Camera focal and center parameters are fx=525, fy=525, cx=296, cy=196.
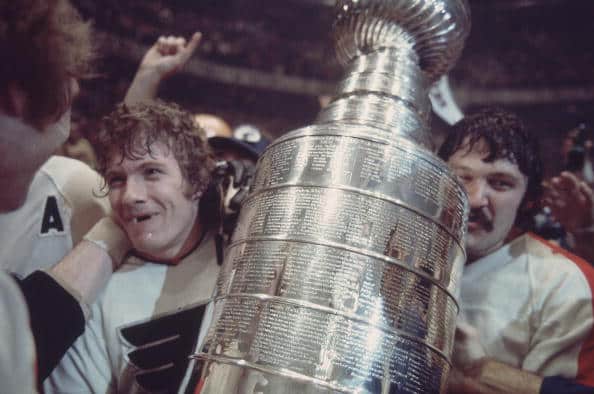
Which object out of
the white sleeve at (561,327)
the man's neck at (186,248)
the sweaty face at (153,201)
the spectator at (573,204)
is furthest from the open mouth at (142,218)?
the spectator at (573,204)

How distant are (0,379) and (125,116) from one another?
43.0 inches

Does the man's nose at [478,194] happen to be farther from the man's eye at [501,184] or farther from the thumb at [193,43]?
the thumb at [193,43]

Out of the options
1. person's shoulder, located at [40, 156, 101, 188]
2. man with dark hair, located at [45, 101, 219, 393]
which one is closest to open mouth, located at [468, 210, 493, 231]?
man with dark hair, located at [45, 101, 219, 393]

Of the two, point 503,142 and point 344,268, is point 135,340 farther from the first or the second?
point 503,142

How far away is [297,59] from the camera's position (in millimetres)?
9469

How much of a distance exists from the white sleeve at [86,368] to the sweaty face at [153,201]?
0.86 ft

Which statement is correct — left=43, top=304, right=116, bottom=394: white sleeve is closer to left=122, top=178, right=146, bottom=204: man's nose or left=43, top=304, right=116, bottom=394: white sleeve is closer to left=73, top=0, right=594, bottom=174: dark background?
left=122, top=178, right=146, bottom=204: man's nose

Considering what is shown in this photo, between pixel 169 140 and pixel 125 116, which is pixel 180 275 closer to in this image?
pixel 169 140

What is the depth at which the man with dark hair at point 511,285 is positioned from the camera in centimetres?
124

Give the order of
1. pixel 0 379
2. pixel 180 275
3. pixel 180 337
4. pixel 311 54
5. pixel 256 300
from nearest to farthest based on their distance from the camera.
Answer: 1. pixel 0 379
2. pixel 256 300
3. pixel 180 337
4. pixel 180 275
5. pixel 311 54

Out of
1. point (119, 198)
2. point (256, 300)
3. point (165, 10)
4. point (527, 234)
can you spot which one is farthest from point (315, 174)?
point (165, 10)

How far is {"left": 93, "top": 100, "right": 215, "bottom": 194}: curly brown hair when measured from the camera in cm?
161

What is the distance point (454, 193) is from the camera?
3.76 feet

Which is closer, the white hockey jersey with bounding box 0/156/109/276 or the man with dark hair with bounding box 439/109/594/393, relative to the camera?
the man with dark hair with bounding box 439/109/594/393
